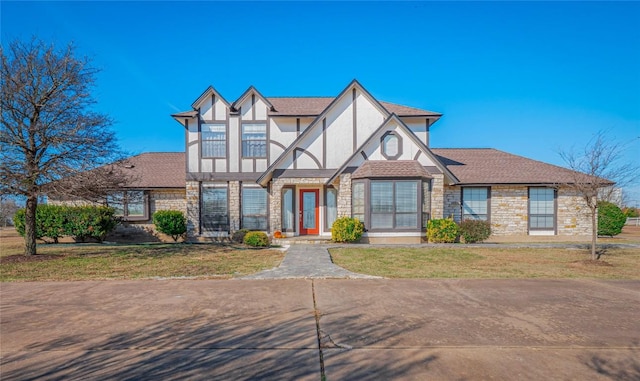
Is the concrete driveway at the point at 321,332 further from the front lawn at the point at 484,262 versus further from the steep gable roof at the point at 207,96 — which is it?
the steep gable roof at the point at 207,96

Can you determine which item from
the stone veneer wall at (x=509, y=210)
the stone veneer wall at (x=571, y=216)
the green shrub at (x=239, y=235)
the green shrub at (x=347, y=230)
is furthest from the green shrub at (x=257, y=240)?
the stone veneer wall at (x=571, y=216)

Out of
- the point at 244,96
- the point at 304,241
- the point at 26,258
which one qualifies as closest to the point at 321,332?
the point at 304,241

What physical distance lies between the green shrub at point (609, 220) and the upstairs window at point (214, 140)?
21.9 m

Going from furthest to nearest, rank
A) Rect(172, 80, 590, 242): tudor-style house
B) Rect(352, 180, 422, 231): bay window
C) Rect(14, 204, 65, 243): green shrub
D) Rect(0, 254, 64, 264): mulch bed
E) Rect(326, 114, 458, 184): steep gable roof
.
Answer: Rect(172, 80, 590, 242): tudor-style house
Rect(14, 204, 65, 243): green shrub
Rect(326, 114, 458, 184): steep gable roof
Rect(352, 180, 422, 231): bay window
Rect(0, 254, 64, 264): mulch bed

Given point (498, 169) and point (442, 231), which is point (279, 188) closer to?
point (442, 231)

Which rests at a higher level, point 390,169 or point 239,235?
point 390,169

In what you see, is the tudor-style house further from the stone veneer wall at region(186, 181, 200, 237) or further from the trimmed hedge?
the trimmed hedge

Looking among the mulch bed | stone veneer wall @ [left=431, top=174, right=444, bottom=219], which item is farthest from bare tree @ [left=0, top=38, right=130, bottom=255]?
stone veneer wall @ [left=431, top=174, right=444, bottom=219]

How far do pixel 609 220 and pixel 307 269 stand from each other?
19.9 metres

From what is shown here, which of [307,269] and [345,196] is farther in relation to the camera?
[345,196]

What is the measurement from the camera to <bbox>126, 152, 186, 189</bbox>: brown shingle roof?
1856 cm

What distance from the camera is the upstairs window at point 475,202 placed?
59.3ft

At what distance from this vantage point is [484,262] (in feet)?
35.0

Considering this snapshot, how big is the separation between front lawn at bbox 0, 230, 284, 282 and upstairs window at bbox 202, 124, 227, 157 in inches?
240
